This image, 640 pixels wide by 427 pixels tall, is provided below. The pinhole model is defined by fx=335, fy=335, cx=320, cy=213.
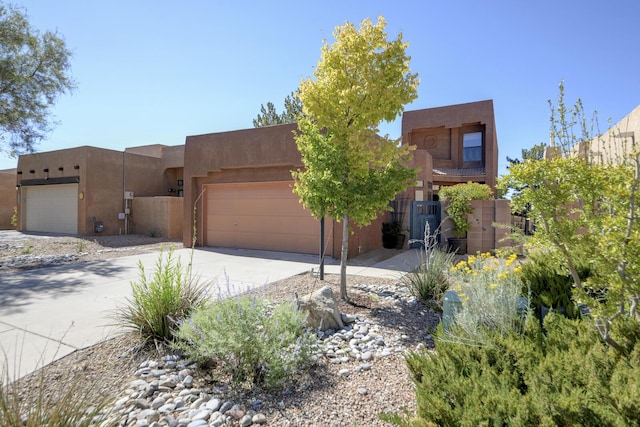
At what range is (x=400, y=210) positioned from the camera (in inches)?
457

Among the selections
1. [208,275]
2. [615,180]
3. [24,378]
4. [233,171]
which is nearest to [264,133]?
[233,171]

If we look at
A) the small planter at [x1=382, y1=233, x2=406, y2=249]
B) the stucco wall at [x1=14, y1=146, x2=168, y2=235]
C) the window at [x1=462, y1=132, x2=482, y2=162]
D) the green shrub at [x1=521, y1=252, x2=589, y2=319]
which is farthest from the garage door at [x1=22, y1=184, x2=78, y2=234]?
the window at [x1=462, y1=132, x2=482, y2=162]

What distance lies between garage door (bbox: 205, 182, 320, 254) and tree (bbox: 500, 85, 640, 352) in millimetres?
7699

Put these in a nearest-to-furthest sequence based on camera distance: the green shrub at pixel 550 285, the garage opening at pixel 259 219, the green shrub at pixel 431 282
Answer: the green shrub at pixel 550 285, the green shrub at pixel 431 282, the garage opening at pixel 259 219

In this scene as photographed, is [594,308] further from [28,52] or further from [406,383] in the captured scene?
[28,52]

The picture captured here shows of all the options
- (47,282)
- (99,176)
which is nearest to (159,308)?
(47,282)

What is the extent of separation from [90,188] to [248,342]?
17.1m

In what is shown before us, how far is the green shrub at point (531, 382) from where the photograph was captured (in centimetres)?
164

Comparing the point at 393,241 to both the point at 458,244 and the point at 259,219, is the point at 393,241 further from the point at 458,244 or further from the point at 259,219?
the point at 259,219

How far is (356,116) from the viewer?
5.27 metres

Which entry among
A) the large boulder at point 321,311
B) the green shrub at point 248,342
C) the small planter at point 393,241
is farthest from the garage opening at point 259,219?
the green shrub at point 248,342

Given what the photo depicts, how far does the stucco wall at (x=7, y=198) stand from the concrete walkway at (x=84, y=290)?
18.5 metres

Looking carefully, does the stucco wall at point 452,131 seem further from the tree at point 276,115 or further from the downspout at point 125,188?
the downspout at point 125,188

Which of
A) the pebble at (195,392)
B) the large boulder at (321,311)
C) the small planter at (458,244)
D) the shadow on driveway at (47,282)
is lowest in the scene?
the shadow on driveway at (47,282)
